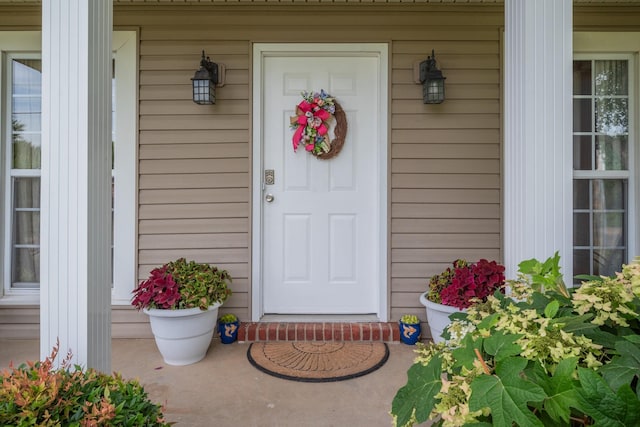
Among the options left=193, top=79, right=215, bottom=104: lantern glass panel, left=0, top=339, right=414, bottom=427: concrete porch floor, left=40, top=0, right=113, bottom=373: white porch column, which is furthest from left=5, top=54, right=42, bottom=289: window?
left=40, top=0, right=113, bottom=373: white porch column

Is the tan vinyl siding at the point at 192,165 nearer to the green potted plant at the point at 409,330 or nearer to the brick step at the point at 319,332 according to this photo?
the brick step at the point at 319,332

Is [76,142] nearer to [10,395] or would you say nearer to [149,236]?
[10,395]

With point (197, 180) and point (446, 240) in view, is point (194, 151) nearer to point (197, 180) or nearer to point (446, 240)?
point (197, 180)

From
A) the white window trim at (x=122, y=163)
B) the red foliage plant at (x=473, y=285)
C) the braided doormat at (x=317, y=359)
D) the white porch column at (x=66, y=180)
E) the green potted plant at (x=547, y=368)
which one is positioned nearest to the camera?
the green potted plant at (x=547, y=368)

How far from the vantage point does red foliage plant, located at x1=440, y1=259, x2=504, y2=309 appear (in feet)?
7.27

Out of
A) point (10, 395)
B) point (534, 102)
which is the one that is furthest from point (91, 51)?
point (534, 102)

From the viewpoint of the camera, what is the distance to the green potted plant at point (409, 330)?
8.35 ft

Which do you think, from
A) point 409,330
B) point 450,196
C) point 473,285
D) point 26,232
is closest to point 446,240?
point 450,196

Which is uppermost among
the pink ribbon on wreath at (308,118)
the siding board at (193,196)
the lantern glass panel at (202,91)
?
the lantern glass panel at (202,91)

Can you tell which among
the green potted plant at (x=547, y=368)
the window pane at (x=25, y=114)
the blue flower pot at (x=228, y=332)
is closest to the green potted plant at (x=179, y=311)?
the blue flower pot at (x=228, y=332)

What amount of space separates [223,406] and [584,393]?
1686 millimetres

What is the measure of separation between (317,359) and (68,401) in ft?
4.87

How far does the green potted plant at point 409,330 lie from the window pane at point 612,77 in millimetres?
2275

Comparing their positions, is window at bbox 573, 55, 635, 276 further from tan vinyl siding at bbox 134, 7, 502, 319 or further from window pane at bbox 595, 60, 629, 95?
tan vinyl siding at bbox 134, 7, 502, 319
